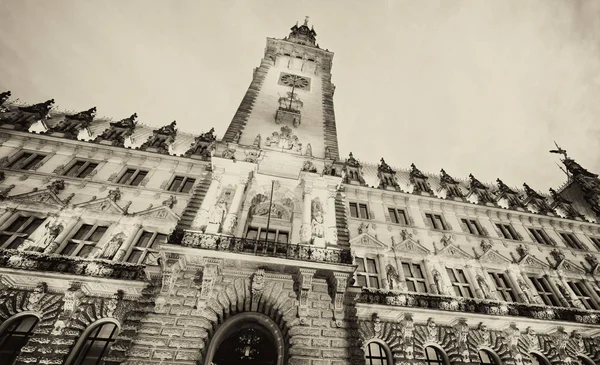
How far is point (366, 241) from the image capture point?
18.4m

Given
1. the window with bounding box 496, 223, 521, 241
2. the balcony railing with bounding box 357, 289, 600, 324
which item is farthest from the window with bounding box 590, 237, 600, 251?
the balcony railing with bounding box 357, 289, 600, 324

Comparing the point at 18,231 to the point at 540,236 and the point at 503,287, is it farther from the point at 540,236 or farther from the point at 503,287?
the point at 540,236

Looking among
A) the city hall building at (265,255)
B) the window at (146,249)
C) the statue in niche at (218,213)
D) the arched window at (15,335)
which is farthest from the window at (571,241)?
the arched window at (15,335)

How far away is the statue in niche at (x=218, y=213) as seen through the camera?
1399 centimetres

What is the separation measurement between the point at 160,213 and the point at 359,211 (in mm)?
13288

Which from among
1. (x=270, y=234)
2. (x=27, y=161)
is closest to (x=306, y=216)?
(x=270, y=234)

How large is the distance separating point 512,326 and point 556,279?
7.43 meters

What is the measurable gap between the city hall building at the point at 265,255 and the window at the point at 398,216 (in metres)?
0.20

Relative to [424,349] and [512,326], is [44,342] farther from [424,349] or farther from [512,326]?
[512,326]

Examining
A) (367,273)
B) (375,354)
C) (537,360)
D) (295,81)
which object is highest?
(295,81)

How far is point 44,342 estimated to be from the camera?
1134cm

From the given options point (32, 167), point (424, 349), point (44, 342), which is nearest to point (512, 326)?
point (424, 349)

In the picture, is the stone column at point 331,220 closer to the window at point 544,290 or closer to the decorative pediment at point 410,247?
the decorative pediment at point 410,247

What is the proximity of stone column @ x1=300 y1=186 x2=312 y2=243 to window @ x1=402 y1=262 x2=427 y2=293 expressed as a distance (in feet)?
24.5
